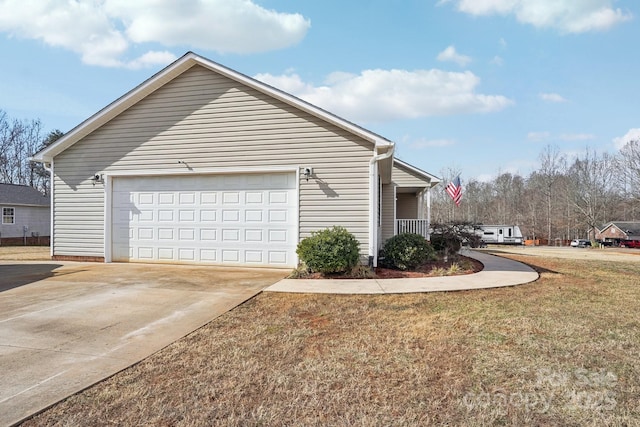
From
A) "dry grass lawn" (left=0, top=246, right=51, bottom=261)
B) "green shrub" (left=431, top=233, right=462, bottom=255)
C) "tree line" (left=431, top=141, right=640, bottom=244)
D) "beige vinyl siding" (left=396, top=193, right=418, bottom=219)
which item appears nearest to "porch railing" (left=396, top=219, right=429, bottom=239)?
"green shrub" (left=431, top=233, right=462, bottom=255)

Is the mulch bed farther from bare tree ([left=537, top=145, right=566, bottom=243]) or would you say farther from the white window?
bare tree ([left=537, top=145, right=566, bottom=243])

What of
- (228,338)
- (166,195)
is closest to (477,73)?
(166,195)

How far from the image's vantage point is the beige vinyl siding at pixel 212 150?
9148mm

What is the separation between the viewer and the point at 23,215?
24.7m

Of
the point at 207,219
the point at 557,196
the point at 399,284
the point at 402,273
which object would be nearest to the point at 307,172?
the point at 207,219

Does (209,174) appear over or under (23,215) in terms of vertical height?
over

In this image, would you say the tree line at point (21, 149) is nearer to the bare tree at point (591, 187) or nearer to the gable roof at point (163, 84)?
the gable roof at point (163, 84)

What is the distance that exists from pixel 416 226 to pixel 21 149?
1550 inches

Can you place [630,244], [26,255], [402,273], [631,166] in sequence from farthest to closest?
1. [630,244]
2. [631,166]
3. [26,255]
4. [402,273]

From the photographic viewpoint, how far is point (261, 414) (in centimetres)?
260

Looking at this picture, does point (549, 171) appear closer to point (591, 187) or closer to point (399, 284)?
point (591, 187)

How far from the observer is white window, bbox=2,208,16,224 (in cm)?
2357

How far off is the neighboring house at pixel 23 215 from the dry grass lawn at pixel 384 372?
86.1 ft

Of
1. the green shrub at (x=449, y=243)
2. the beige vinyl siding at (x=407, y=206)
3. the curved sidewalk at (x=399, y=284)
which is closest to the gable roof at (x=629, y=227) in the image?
the beige vinyl siding at (x=407, y=206)
